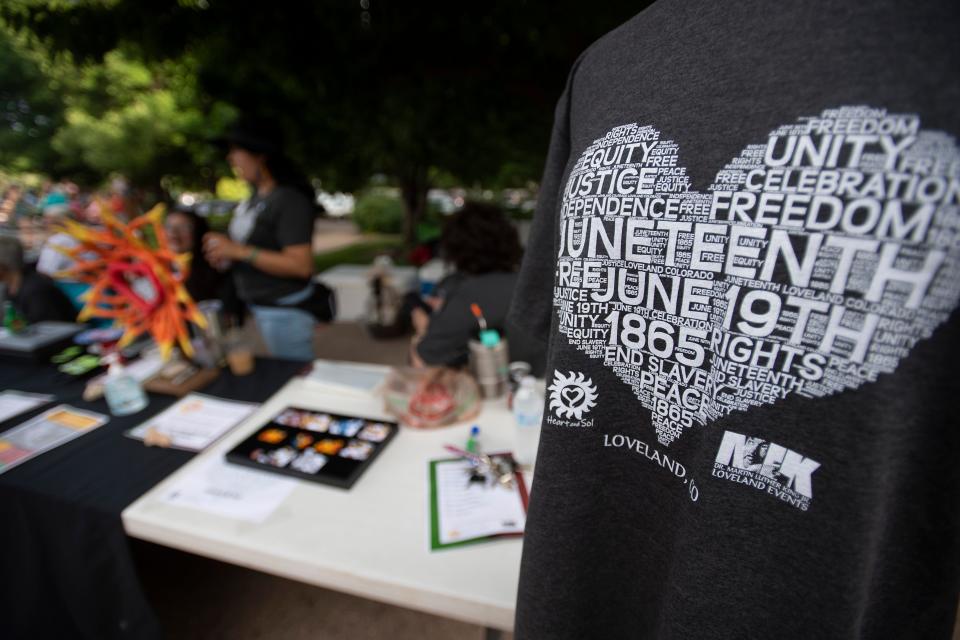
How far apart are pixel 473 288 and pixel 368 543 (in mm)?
1043

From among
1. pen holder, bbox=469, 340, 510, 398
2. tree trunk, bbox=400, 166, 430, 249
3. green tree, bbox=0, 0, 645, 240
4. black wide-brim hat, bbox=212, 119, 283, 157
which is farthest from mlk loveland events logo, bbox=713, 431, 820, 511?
tree trunk, bbox=400, 166, 430, 249

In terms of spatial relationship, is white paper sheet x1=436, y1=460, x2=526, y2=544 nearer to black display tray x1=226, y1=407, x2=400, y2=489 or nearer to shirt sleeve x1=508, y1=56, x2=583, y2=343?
black display tray x1=226, y1=407, x2=400, y2=489

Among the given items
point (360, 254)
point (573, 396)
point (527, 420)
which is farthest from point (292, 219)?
point (360, 254)

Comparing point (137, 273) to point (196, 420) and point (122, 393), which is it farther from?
point (196, 420)

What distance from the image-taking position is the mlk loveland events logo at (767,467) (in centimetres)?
44

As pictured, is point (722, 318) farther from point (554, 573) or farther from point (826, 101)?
point (554, 573)

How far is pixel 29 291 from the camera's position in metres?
2.43

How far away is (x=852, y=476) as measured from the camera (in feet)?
1.34

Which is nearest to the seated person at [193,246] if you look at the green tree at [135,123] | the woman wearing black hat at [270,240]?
the woman wearing black hat at [270,240]

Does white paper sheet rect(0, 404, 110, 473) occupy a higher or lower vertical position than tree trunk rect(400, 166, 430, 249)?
lower

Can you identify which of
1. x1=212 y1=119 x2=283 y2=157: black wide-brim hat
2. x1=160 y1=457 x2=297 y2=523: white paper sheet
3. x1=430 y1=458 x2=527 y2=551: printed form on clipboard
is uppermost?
x1=212 y1=119 x2=283 y2=157: black wide-brim hat

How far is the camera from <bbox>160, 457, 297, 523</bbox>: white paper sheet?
1.02m

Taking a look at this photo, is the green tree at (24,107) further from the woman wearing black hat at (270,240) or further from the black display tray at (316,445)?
the black display tray at (316,445)

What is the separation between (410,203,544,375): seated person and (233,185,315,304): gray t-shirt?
0.71 m
